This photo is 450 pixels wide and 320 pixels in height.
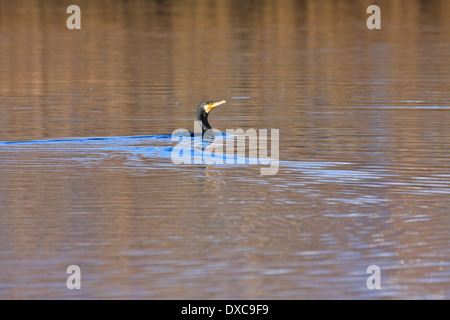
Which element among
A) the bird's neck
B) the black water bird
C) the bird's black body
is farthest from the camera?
the bird's black body

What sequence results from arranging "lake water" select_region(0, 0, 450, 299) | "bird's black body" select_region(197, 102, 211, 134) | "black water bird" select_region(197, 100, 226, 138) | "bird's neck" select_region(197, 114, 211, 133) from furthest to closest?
"bird's black body" select_region(197, 102, 211, 134) < "bird's neck" select_region(197, 114, 211, 133) < "black water bird" select_region(197, 100, 226, 138) < "lake water" select_region(0, 0, 450, 299)

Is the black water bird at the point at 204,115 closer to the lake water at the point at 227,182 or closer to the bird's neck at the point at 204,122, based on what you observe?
the bird's neck at the point at 204,122

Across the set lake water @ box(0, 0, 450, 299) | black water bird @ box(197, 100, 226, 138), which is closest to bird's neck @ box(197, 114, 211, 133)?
black water bird @ box(197, 100, 226, 138)

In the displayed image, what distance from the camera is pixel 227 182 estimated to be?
17047 mm

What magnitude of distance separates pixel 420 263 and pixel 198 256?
228 centimetres

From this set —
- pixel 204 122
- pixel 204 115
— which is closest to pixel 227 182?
pixel 204 122

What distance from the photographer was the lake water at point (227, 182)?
1173 cm

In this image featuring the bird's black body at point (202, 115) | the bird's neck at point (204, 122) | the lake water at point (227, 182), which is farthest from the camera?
the bird's black body at point (202, 115)

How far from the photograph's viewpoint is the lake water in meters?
11.7

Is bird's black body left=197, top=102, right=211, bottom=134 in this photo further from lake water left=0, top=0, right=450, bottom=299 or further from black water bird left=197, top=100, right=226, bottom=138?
lake water left=0, top=0, right=450, bottom=299

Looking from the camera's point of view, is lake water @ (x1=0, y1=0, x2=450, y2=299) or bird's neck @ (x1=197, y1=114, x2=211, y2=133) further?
bird's neck @ (x1=197, y1=114, x2=211, y2=133)

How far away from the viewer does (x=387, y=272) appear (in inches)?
463

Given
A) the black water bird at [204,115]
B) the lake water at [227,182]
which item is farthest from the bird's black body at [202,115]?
the lake water at [227,182]

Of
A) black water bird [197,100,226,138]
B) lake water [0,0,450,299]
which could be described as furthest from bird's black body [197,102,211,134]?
lake water [0,0,450,299]
